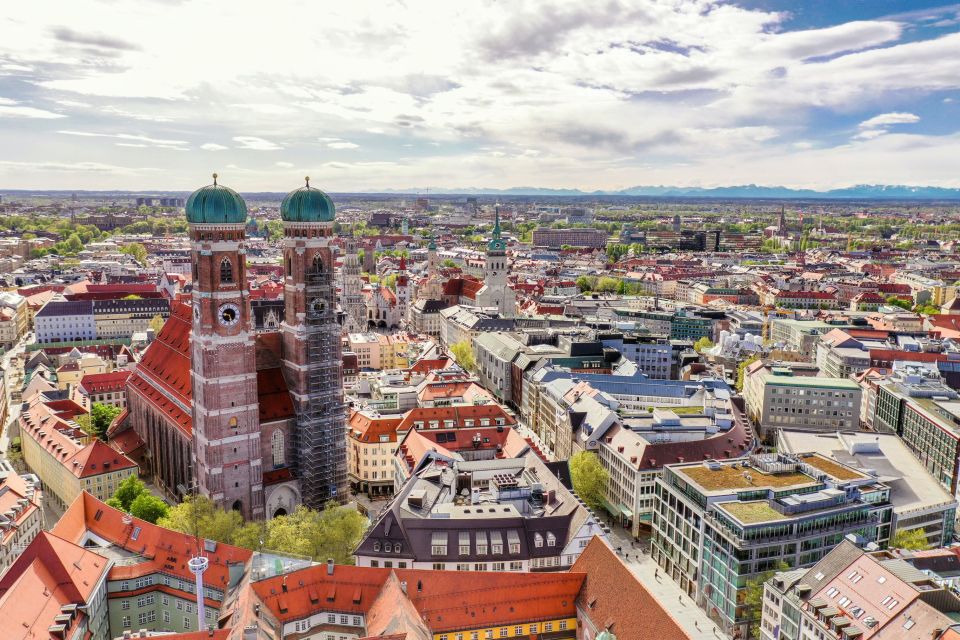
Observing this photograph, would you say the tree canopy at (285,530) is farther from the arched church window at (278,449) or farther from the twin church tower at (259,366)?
the arched church window at (278,449)

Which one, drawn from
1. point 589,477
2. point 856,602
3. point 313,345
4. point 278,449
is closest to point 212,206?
point 313,345

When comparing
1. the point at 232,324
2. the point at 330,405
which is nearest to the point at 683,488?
the point at 330,405

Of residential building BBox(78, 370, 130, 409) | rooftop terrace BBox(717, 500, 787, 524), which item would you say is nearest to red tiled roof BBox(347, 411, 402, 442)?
rooftop terrace BBox(717, 500, 787, 524)

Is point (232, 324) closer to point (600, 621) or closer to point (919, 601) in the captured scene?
point (600, 621)

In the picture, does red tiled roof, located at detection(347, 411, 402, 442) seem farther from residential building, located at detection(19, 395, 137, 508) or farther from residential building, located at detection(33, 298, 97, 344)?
residential building, located at detection(33, 298, 97, 344)

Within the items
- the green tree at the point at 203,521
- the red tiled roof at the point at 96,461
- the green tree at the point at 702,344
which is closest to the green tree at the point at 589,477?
the green tree at the point at 203,521

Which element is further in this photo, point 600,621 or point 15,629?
point 600,621
